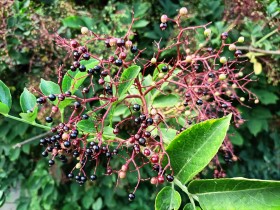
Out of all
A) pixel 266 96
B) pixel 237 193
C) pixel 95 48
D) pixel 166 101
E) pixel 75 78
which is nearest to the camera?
pixel 237 193

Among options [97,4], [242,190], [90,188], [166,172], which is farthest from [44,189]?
[242,190]

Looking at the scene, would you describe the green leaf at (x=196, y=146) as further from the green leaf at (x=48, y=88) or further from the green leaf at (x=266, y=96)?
the green leaf at (x=266, y=96)

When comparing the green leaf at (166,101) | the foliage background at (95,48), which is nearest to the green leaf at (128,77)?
the green leaf at (166,101)

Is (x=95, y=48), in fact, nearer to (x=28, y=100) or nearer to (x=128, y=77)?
(x=28, y=100)

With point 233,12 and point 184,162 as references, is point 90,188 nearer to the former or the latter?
point 233,12

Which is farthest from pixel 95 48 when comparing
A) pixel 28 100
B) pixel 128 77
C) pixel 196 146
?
pixel 196 146

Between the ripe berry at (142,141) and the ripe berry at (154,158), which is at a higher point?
the ripe berry at (142,141)

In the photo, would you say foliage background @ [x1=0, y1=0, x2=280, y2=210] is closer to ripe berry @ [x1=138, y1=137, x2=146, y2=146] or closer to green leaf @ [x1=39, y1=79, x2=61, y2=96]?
green leaf @ [x1=39, y1=79, x2=61, y2=96]

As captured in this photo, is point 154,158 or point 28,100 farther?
point 28,100
